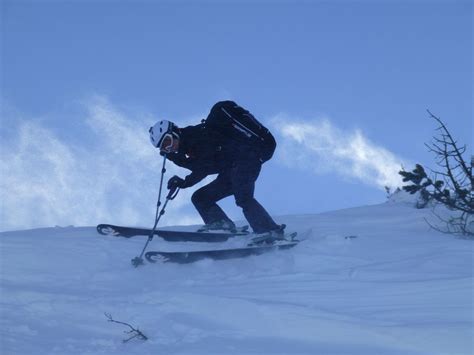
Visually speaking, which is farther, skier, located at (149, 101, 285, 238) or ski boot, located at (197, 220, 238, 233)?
ski boot, located at (197, 220, 238, 233)

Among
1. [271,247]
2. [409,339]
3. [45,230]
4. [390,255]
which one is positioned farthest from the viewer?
[45,230]

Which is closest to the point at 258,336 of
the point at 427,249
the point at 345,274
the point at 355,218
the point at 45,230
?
the point at 345,274

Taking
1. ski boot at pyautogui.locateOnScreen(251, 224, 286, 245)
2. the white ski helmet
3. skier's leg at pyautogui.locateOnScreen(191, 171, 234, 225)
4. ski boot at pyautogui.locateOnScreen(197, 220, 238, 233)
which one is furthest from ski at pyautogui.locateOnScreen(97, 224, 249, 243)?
the white ski helmet

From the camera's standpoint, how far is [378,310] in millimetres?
3898

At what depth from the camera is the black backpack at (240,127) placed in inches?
294

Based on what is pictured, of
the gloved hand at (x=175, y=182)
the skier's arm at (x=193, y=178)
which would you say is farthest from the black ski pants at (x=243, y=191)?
the gloved hand at (x=175, y=182)

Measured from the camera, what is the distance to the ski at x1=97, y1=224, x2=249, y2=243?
7.84 meters

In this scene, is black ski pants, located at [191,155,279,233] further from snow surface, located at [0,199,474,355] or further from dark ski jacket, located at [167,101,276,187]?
snow surface, located at [0,199,474,355]

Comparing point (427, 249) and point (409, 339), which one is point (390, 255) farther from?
point (409, 339)

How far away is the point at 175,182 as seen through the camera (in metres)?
7.72

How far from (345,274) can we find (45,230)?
16.2 ft

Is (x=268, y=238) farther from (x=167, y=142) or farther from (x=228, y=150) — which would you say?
(x=167, y=142)

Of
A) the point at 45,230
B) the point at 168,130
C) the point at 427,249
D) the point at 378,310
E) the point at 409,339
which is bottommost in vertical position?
the point at 409,339

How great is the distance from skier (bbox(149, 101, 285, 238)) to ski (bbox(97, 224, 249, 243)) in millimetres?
292
